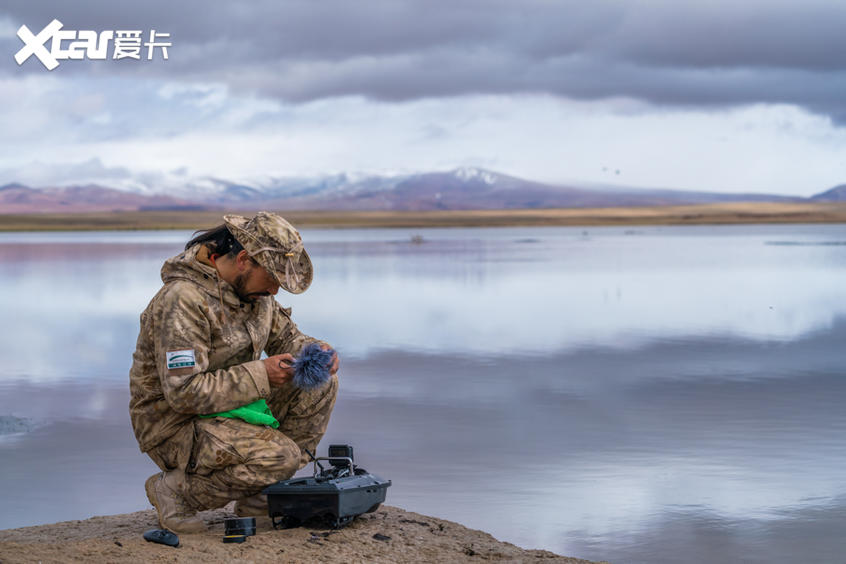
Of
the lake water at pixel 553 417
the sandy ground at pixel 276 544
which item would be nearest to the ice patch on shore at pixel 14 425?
the lake water at pixel 553 417

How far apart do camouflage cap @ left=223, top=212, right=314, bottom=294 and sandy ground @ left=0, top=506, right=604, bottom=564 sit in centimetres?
105

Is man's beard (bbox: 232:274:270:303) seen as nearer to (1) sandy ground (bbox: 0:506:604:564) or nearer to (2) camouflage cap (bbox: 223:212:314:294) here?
(2) camouflage cap (bbox: 223:212:314:294)

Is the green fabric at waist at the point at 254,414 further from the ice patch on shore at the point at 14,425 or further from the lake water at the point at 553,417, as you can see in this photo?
the ice patch on shore at the point at 14,425

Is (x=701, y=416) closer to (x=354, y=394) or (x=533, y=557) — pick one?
(x=354, y=394)

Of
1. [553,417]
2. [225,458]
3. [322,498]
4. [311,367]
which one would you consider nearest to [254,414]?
[225,458]

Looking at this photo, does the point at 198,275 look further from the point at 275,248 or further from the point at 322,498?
the point at 322,498

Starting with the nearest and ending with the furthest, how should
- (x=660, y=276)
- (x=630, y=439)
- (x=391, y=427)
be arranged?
(x=630, y=439) → (x=391, y=427) → (x=660, y=276)

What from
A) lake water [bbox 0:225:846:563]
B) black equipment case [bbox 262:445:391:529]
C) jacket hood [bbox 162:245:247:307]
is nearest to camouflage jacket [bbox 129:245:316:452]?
jacket hood [bbox 162:245:247:307]

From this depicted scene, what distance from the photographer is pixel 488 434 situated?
267 inches

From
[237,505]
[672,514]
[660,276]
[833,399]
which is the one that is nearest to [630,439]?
[672,514]

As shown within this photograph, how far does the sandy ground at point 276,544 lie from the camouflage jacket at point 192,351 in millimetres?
500

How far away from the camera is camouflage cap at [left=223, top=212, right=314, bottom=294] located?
4.39 metres

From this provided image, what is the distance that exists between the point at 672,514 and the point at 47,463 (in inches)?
140

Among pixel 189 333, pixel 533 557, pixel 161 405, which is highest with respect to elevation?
pixel 189 333
